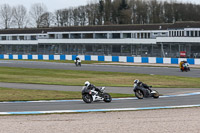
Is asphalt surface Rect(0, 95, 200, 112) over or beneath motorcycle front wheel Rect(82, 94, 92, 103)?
beneath

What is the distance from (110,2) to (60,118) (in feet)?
434

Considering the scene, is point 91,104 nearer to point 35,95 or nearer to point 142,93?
point 142,93

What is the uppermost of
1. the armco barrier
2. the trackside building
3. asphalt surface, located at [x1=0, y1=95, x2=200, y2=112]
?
the trackside building

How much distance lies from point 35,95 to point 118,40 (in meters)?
61.0

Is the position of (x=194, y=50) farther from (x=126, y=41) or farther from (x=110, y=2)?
(x=110, y=2)

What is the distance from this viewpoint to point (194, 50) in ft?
265

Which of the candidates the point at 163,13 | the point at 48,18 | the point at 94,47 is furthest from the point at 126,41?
the point at 48,18

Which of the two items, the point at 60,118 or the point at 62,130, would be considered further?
the point at 60,118

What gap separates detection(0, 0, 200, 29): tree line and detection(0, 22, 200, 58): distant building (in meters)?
35.4

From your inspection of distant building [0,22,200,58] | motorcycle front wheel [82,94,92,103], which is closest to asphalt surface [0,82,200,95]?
motorcycle front wheel [82,94,92,103]

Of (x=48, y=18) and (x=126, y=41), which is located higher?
(x=48, y=18)

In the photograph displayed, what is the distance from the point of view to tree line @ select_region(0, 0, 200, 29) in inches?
5285

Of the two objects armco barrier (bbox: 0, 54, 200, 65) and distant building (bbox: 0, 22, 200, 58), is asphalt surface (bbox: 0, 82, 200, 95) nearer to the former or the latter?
armco barrier (bbox: 0, 54, 200, 65)

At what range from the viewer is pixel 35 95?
26.5 metres
